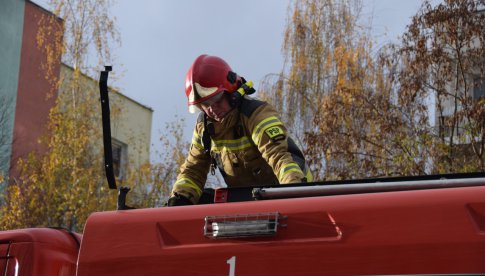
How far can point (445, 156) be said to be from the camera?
15.4 metres

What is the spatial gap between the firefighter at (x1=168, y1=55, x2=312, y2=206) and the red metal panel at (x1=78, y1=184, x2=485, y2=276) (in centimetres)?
152

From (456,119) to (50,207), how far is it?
11.5 meters

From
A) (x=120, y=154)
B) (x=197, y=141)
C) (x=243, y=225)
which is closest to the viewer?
(x=243, y=225)

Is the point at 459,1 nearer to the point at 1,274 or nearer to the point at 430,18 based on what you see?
the point at 430,18

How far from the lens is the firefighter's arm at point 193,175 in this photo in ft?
19.0

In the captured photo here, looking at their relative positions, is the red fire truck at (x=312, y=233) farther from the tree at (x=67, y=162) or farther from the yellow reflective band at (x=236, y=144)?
the tree at (x=67, y=162)

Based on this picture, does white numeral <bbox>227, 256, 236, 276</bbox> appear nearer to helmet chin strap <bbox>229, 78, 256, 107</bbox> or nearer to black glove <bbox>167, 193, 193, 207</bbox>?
black glove <bbox>167, 193, 193, 207</bbox>

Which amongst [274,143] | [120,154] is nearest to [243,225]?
[274,143]

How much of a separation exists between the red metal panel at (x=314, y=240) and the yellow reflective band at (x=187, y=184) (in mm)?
1649

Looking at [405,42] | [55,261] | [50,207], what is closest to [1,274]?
[55,261]

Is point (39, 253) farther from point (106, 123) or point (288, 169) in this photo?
point (288, 169)

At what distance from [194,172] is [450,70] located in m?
11.0

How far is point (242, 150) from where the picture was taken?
590 cm

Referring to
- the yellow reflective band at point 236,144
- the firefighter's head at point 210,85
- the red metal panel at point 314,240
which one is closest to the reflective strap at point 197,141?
the yellow reflective band at point 236,144
